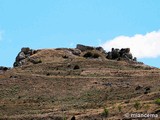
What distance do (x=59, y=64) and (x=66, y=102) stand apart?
125ft

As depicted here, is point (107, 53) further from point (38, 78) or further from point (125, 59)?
point (38, 78)

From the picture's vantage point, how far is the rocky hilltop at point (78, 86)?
63688 millimetres

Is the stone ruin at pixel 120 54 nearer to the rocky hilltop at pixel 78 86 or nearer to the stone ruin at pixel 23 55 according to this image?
the rocky hilltop at pixel 78 86

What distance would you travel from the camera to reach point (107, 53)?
13575cm

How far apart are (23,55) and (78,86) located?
46398mm

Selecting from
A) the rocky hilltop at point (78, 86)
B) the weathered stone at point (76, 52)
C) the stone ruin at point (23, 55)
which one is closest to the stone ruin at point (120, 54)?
the rocky hilltop at point (78, 86)

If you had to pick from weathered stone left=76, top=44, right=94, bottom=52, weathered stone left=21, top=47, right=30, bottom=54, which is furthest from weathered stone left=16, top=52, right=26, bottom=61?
weathered stone left=76, top=44, right=94, bottom=52

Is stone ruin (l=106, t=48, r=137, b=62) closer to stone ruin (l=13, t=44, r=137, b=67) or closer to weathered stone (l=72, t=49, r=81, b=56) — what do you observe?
stone ruin (l=13, t=44, r=137, b=67)

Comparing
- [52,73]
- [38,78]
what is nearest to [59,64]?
[52,73]

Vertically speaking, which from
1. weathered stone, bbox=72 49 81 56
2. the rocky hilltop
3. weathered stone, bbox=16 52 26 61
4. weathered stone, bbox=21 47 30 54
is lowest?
the rocky hilltop

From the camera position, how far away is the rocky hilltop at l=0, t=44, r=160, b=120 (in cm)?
6369

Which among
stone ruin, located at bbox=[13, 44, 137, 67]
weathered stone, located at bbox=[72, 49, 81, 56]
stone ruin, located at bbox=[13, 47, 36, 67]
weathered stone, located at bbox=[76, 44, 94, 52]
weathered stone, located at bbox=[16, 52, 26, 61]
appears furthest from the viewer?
weathered stone, located at bbox=[76, 44, 94, 52]

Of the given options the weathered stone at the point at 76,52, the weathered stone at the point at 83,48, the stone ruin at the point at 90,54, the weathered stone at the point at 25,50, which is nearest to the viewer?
the stone ruin at the point at 90,54

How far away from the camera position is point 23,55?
133375 mm
